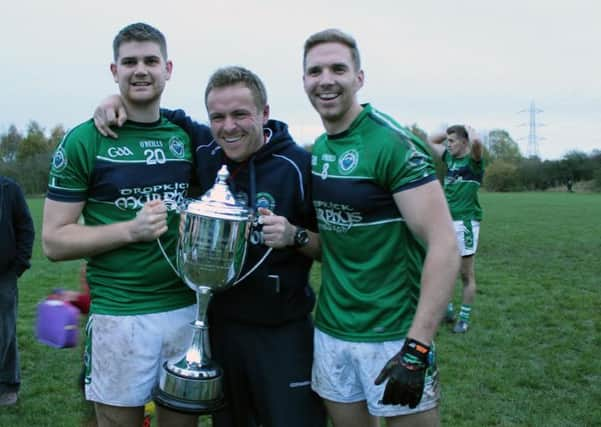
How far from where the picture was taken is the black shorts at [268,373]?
2.98 metres

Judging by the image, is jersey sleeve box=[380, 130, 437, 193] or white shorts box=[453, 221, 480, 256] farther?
white shorts box=[453, 221, 480, 256]

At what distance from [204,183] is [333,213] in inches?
27.2

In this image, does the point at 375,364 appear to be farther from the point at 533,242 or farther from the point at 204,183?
the point at 533,242

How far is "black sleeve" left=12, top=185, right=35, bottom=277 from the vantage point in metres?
5.32

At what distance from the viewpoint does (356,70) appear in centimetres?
284

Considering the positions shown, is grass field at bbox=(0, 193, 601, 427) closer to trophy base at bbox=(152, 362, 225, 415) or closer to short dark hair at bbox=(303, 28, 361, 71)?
trophy base at bbox=(152, 362, 225, 415)

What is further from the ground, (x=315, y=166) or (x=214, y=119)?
(x=214, y=119)

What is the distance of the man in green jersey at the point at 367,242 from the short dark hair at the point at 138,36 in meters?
0.71

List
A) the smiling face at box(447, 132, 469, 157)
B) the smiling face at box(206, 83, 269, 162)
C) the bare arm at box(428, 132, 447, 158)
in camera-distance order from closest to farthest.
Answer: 1. the smiling face at box(206, 83, 269, 162)
2. the smiling face at box(447, 132, 469, 157)
3. the bare arm at box(428, 132, 447, 158)

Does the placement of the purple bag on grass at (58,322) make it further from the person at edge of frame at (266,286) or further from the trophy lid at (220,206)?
the trophy lid at (220,206)

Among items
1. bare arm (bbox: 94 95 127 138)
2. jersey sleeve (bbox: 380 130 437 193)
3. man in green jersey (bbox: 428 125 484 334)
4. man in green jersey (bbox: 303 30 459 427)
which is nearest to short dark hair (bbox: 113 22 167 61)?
bare arm (bbox: 94 95 127 138)

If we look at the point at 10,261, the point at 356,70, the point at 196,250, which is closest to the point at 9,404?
the point at 10,261

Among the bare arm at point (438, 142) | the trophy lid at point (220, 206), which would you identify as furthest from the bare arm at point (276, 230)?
the bare arm at point (438, 142)

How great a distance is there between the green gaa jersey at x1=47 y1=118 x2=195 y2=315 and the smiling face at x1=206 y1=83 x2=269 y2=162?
0.30 m
